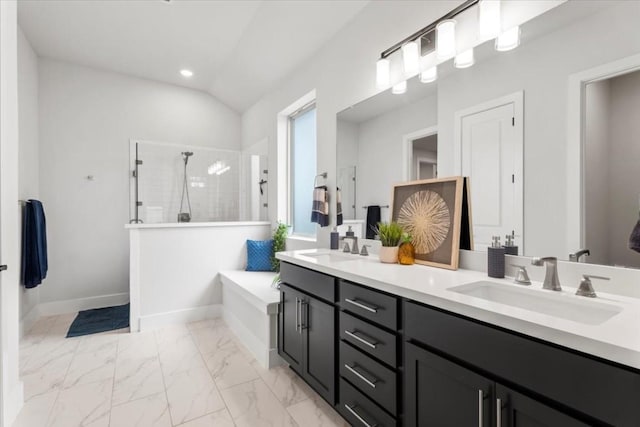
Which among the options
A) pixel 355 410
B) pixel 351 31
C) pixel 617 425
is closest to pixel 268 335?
pixel 355 410

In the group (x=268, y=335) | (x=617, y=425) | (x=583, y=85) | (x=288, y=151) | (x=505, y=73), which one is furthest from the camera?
(x=288, y=151)

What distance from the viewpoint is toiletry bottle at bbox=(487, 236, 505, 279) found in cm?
140

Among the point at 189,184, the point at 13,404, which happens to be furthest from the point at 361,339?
the point at 189,184

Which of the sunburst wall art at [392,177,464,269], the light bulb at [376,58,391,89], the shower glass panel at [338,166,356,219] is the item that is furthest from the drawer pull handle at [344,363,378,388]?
the light bulb at [376,58,391,89]

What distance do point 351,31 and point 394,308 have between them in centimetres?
220

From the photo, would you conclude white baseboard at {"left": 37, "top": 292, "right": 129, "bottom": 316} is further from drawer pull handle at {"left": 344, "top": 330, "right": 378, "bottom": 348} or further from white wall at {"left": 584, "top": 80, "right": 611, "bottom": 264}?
white wall at {"left": 584, "top": 80, "right": 611, "bottom": 264}

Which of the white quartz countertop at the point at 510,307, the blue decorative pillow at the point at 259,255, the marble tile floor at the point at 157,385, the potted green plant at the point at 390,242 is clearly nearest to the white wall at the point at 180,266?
the blue decorative pillow at the point at 259,255

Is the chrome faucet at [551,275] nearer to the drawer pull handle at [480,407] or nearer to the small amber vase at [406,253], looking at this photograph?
the drawer pull handle at [480,407]

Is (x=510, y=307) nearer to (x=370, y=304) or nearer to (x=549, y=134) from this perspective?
(x=370, y=304)

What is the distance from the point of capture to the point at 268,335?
2342 mm

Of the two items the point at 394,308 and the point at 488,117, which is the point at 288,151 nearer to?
the point at 488,117

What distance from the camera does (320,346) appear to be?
5.86 ft

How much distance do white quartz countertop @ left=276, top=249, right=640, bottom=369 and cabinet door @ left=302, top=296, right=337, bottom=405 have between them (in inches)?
9.5

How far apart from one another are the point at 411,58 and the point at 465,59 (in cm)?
37
